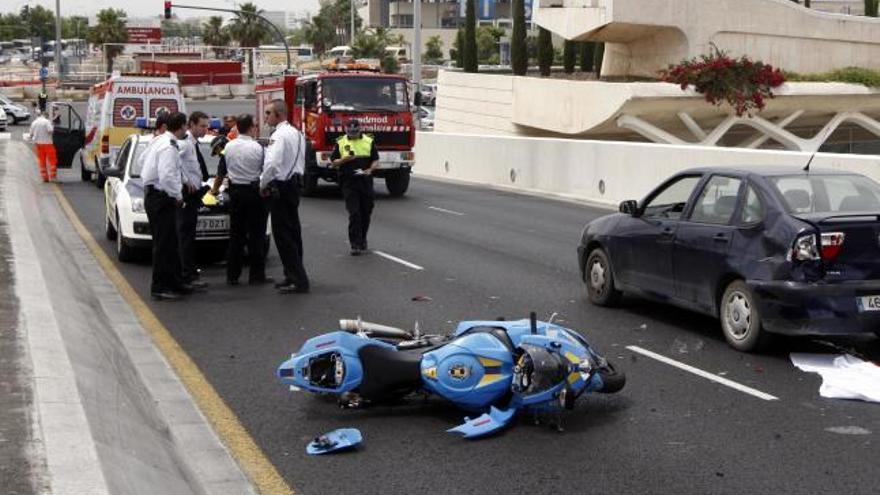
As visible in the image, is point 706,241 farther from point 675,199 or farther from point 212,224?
point 212,224

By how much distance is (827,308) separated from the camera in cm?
898

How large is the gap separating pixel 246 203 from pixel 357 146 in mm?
3325

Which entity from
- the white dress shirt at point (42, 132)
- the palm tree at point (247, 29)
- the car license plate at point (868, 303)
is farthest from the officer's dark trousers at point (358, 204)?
the palm tree at point (247, 29)

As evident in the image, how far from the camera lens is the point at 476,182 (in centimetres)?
3391

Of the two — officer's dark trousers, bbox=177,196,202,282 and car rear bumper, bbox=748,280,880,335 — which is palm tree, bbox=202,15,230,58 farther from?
car rear bumper, bbox=748,280,880,335

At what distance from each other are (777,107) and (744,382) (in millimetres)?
30321

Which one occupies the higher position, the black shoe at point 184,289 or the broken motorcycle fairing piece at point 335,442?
the broken motorcycle fairing piece at point 335,442

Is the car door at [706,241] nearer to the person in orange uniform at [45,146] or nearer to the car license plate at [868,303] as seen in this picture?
the car license plate at [868,303]

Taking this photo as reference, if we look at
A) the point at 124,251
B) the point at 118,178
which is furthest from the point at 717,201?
the point at 118,178

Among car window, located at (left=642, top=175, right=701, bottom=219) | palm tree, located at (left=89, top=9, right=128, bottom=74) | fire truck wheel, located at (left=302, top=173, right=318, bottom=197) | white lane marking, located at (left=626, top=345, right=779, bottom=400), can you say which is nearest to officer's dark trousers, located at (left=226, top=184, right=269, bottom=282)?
car window, located at (left=642, top=175, right=701, bottom=219)

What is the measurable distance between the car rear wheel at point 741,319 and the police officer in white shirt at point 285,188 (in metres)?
4.89

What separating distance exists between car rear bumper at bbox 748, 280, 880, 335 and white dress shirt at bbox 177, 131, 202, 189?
632cm

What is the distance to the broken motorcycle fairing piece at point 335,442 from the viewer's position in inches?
274

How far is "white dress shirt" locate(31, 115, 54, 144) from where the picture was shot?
92.1ft
